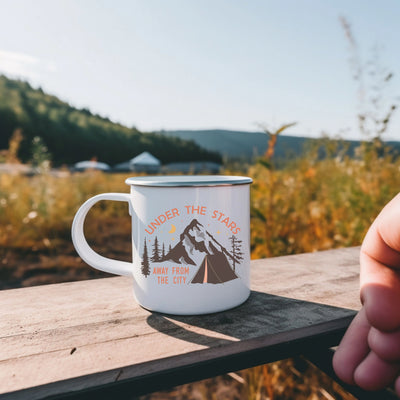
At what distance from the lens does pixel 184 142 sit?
3047 cm

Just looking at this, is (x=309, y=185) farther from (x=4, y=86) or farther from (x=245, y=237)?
(x=4, y=86)

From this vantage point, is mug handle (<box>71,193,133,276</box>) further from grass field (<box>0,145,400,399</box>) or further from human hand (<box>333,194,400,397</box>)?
grass field (<box>0,145,400,399</box>)

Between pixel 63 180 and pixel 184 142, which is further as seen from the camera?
pixel 184 142

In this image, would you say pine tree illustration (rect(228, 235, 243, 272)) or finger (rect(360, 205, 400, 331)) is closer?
finger (rect(360, 205, 400, 331))

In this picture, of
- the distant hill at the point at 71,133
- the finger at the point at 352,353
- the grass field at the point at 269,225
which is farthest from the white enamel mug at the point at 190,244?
the distant hill at the point at 71,133

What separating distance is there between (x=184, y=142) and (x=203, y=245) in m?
30.2

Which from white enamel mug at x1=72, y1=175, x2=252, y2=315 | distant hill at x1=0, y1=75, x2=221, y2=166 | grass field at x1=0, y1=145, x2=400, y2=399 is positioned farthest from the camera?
distant hill at x1=0, y1=75, x2=221, y2=166

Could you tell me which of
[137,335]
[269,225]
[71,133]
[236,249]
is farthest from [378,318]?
[71,133]

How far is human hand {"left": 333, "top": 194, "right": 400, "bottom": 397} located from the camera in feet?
1.67

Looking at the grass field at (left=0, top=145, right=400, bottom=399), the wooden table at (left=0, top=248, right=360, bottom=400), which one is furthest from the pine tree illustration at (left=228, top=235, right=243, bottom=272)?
the grass field at (left=0, top=145, right=400, bottom=399)

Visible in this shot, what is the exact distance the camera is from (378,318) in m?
0.51

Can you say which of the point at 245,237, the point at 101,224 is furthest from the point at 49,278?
the point at 245,237

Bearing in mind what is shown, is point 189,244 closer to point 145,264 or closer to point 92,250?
point 145,264

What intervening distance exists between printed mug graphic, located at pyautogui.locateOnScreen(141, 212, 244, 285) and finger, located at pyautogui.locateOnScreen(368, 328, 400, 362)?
29 cm
